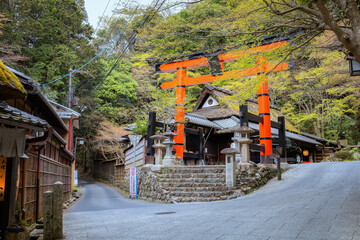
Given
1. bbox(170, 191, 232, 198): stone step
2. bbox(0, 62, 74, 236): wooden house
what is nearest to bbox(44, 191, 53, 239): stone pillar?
bbox(0, 62, 74, 236): wooden house

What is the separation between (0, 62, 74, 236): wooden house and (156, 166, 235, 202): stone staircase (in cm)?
516

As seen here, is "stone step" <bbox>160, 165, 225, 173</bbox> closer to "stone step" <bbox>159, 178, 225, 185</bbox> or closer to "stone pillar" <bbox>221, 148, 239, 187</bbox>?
"stone step" <bbox>159, 178, 225, 185</bbox>

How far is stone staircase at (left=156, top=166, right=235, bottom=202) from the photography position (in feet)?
39.6

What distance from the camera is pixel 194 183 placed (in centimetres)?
1327

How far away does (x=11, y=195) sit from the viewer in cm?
583

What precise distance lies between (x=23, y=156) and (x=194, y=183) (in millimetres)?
8388

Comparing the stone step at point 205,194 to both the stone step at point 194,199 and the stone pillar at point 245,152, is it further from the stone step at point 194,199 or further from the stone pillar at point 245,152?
the stone pillar at point 245,152

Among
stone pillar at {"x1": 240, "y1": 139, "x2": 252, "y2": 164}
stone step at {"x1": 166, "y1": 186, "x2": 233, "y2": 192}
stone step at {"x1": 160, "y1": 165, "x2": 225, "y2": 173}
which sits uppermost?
stone pillar at {"x1": 240, "y1": 139, "x2": 252, "y2": 164}

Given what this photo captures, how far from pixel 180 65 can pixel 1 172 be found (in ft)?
42.4

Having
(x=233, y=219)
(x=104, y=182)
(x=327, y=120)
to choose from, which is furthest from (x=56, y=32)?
(x=327, y=120)

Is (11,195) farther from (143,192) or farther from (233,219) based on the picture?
(143,192)

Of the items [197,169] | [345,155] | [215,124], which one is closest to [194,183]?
[197,169]

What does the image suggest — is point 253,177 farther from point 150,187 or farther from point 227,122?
point 227,122

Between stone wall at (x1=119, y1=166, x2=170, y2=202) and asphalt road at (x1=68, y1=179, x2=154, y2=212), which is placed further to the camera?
stone wall at (x1=119, y1=166, x2=170, y2=202)
